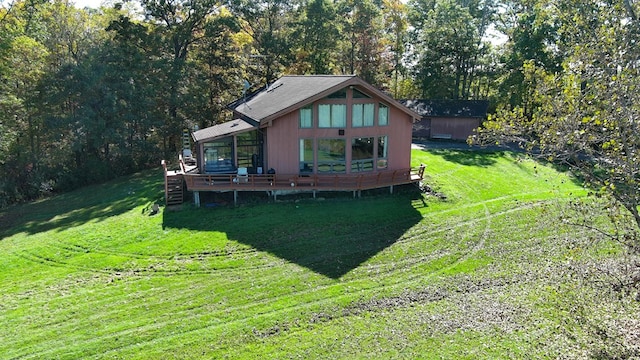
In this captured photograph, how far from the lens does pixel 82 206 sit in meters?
24.0

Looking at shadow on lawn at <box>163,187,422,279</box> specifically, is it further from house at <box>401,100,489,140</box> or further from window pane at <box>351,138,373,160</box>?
house at <box>401,100,489,140</box>

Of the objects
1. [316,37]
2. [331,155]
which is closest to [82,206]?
[331,155]

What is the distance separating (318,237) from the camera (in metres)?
17.3

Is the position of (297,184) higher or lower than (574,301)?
higher

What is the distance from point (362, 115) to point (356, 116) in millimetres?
322

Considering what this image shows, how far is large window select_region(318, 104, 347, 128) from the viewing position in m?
20.5

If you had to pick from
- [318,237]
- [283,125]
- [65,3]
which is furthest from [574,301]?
[65,3]

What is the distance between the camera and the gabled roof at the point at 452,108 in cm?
3650

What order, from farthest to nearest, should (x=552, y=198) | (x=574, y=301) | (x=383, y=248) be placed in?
(x=552, y=198) < (x=383, y=248) < (x=574, y=301)

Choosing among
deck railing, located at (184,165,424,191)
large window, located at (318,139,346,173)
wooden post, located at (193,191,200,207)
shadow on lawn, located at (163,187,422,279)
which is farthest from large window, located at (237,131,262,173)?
large window, located at (318,139,346,173)

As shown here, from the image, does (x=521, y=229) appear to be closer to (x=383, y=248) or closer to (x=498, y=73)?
(x=383, y=248)

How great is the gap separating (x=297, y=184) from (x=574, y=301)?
11.7 metres

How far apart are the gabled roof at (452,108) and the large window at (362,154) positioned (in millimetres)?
17647

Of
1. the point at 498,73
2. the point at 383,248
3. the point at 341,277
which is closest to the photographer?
the point at 341,277
